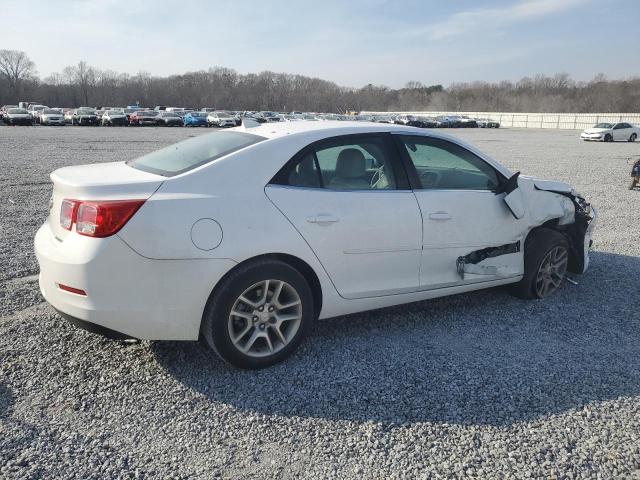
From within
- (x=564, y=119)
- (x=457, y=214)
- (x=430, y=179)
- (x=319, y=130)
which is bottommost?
(x=457, y=214)

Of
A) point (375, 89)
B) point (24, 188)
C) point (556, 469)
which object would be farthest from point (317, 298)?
point (375, 89)

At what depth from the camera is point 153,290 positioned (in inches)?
127

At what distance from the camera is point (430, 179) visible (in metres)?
4.32

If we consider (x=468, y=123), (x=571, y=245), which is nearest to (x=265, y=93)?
(x=468, y=123)

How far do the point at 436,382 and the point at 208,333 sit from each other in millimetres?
1518

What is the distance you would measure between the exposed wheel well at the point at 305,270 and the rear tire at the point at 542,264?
2.21 m

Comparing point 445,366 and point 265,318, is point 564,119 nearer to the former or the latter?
point 445,366

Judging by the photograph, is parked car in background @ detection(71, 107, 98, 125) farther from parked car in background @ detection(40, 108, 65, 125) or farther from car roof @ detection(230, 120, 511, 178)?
car roof @ detection(230, 120, 511, 178)

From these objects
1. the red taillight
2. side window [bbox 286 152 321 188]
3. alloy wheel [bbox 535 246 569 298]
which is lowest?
alloy wheel [bbox 535 246 569 298]

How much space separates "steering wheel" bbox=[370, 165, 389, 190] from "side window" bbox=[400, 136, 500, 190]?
1.03 feet

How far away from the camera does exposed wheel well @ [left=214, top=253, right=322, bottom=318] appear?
11.4 feet

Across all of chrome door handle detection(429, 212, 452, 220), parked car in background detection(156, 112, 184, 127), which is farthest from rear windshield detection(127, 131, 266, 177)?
parked car in background detection(156, 112, 184, 127)

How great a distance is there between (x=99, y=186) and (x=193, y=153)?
0.83 meters

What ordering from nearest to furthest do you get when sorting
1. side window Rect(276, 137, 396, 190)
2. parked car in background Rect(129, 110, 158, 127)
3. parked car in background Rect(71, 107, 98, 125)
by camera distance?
side window Rect(276, 137, 396, 190)
parked car in background Rect(71, 107, 98, 125)
parked car in background Rect(129, 110, 158, 127)
